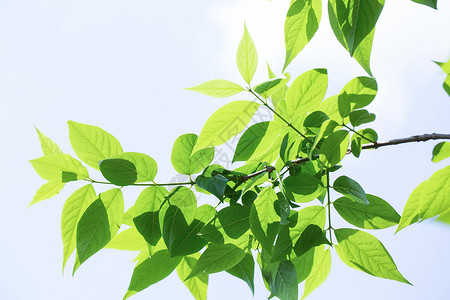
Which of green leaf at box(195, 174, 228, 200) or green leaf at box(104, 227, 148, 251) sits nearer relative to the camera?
green leaf at box(195, 174, 228, 200)

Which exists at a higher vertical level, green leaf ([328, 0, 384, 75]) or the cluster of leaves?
green leaf ([328, 0, 384, 75])

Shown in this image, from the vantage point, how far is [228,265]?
1.56 feet

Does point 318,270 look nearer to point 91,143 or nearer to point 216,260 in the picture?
point 216,260

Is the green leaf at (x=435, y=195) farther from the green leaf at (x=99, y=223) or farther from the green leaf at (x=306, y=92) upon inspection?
the green leaf at (x=99, y=223)

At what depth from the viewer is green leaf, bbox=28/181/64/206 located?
530mm

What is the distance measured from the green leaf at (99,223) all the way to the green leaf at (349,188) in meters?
0.27

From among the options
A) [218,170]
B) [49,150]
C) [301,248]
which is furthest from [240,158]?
[49,150]

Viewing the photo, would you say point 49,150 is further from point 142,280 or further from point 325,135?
point 325,135

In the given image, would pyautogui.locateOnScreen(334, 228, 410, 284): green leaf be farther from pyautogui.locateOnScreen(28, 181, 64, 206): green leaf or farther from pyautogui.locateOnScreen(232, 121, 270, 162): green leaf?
pyautogui.locateOnScreen(28, 181, 64, 206): green leaf

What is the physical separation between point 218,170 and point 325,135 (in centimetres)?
14

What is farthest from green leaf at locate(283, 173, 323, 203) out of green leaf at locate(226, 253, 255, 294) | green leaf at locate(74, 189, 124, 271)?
green leaf at locate(74, 189, 124, 271)

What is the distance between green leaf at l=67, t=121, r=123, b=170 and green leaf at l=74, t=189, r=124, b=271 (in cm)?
5

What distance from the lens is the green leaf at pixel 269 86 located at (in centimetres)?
46

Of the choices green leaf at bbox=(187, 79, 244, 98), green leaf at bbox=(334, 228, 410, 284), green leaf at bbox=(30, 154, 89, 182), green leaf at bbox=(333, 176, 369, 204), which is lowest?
green leaf at bbox=(334, 228, 410, 284)
